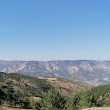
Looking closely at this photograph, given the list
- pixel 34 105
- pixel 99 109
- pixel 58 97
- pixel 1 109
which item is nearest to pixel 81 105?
pixel 58 97

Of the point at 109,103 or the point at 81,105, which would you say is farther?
the point at 109,103

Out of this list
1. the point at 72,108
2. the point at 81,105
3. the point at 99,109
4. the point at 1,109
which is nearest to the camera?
the point at 99,109

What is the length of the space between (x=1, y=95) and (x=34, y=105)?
83.3 ft

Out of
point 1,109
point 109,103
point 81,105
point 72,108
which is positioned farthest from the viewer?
point 109,103

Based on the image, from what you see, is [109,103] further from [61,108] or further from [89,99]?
[61,108]

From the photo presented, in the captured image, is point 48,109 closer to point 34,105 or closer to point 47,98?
point 47,98

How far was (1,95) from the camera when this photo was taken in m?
198

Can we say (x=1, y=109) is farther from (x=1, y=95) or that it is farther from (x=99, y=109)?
(x=99, y=109)

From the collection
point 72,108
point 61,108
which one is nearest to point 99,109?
point 72,108

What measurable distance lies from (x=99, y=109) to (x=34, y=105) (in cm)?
9417

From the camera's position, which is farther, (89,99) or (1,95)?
(1,95)

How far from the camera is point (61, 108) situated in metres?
Answer: 175

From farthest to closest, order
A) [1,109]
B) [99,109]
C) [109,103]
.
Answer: [109,103]
[1,109]
[99,109]

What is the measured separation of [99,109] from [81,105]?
220ft
